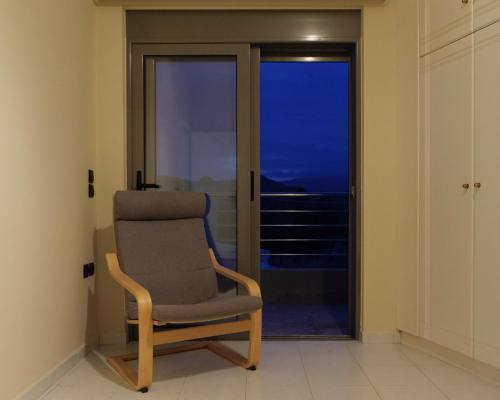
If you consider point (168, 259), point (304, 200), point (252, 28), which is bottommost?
point (168, 259)

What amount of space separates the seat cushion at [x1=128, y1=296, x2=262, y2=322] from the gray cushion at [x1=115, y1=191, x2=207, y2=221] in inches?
22.9

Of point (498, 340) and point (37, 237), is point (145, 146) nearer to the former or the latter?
point (37, 237)

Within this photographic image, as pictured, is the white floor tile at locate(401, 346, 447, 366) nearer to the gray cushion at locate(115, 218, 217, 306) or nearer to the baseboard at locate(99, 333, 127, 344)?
the gray cushion at locate(115, 218, 217, 306)

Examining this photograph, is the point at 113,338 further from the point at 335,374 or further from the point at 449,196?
the point at 449,196

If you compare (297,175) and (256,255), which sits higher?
(297,175)

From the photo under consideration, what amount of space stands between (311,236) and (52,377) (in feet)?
10.9

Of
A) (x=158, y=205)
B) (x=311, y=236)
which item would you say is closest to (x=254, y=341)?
(x=158, y=205)

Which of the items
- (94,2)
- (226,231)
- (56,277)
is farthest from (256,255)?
(94,2)

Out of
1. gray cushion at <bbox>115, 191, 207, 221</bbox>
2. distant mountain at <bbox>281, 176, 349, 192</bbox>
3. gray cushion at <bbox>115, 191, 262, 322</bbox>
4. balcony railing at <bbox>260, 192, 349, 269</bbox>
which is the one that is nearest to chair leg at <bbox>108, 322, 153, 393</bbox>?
gray cushion at <bbox>115, 191, 262, 322</bbox>

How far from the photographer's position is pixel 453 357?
251 cm

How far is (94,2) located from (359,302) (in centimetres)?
265

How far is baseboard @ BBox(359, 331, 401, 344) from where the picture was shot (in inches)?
115

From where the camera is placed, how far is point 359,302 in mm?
2971

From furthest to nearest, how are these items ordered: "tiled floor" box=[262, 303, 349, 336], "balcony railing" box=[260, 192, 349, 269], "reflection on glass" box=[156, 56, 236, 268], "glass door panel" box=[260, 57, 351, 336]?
"balcony railing" box=[260, 192, 349, 269] → "glass door panel" box=[260, 57, 351, 336] → "tiled floor" box=[262, 303, 349, 336] → "reflection on glass" box=[156, 56, 236, 268]
